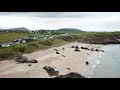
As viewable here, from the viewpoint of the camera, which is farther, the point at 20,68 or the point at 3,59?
the point at 3,59
